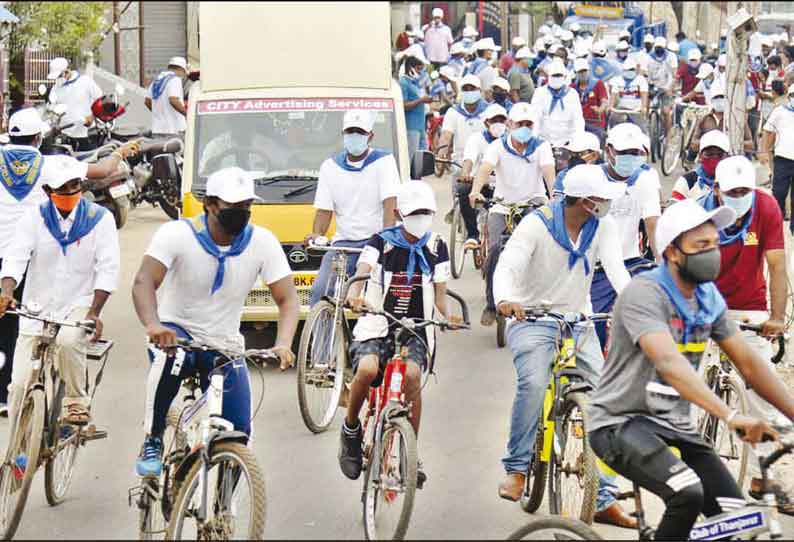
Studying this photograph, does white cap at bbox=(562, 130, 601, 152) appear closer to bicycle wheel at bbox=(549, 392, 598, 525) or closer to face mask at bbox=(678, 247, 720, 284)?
bicycle wheel at bbox=(549, 392, 598, 525)

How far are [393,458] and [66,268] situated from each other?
2.39 meters

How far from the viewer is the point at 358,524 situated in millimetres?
8141

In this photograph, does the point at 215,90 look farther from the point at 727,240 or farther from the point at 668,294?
the point at 668,294

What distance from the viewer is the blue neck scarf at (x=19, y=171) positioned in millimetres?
10391

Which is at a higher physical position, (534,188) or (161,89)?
(161,89)

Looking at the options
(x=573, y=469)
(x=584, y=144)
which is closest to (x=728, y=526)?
(x=573, y=469)

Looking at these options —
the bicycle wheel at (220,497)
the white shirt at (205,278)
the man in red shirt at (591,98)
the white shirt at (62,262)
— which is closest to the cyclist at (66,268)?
the white shirt at (62,262)

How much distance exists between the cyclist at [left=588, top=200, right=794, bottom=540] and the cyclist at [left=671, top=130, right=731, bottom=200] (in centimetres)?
368

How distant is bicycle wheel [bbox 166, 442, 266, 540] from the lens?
21.0ft

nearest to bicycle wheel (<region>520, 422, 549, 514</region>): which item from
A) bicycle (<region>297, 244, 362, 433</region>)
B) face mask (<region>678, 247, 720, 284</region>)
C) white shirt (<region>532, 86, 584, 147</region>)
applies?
face mask (<region>678, 247, 720, 284</region>)

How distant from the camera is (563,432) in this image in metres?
7.80

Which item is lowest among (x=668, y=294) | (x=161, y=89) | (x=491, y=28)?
(x=668, y=294)

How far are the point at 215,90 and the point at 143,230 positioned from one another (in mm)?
7277

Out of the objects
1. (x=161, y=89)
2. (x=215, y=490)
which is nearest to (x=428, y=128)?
(x=161, y=89)
